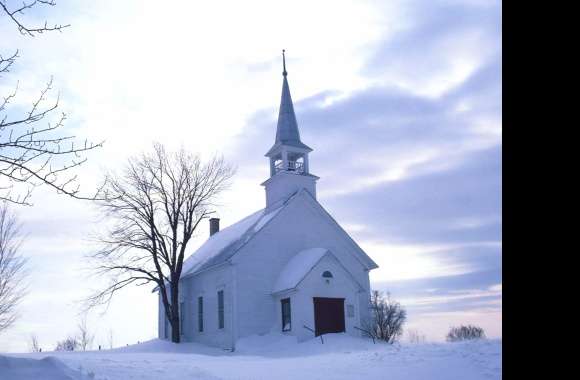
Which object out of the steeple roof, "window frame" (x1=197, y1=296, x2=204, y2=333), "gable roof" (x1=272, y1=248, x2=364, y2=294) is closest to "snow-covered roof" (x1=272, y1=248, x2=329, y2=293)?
"gable roof" (x1=272, y1=248, x2=364, y2=294)

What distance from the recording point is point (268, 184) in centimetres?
3303

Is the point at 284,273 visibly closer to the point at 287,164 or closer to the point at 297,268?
the point at 297,268

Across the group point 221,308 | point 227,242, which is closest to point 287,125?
point 227,242

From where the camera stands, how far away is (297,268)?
91.0ft

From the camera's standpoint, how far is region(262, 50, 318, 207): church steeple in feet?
104

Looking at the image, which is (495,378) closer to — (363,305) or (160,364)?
(160,364)

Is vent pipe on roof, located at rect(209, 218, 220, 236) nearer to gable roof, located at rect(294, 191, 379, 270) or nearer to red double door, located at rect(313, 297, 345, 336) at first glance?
gable roof, located at rect(294, 191, 379, 270)

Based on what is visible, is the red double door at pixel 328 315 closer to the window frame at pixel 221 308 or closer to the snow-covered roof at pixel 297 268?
the snow-covered roof at pixel 297 268

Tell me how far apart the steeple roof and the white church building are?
0.22 ft

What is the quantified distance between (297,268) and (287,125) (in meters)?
10.0
